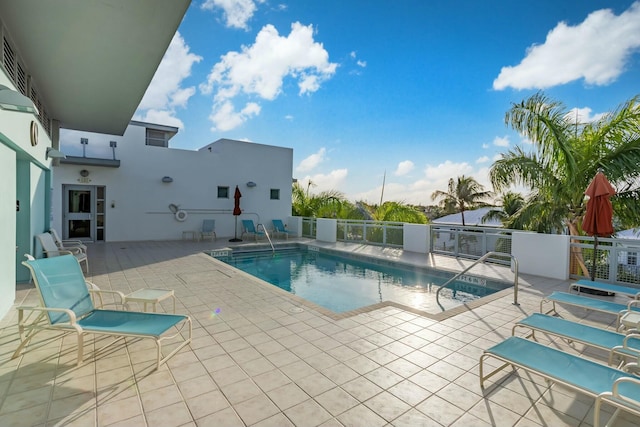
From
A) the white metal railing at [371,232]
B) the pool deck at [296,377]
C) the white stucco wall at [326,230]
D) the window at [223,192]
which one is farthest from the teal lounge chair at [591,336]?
the window at [223,192]

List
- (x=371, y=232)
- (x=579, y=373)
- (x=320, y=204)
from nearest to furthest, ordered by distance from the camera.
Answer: (x=579, y=373) < (x=371, y=232) < (x=320, y=204)

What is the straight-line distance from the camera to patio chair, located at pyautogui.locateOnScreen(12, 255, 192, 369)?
2832mm

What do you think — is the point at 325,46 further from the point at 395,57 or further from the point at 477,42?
the point at 477,42

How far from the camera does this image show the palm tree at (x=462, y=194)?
960 inches

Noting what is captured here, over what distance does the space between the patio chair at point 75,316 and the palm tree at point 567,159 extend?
7176 millimetres

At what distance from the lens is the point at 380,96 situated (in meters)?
14.8

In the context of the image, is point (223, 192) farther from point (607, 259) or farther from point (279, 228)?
point (607, 259)

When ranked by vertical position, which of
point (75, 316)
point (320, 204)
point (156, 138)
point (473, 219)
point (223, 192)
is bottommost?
point (75, 316)

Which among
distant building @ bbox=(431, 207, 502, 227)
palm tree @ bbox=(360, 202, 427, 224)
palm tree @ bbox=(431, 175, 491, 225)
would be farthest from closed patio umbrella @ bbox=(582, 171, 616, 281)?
palm tree @ bbox=(431, 175, 491, 225)

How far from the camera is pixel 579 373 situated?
2.23 m

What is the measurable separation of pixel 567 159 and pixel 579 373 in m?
5.17

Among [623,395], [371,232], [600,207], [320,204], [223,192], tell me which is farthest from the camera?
[320,204]

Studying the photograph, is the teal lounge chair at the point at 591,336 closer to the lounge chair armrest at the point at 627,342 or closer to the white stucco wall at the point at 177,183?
the lounge chair armrest at the point at 627,342

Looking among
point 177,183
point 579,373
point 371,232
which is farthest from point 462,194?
point 579,373
